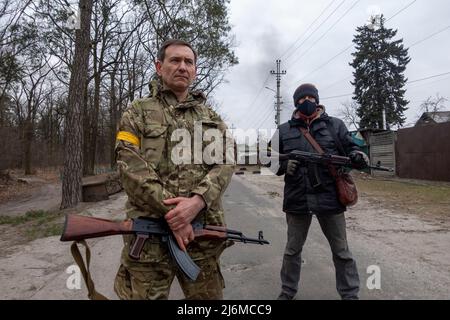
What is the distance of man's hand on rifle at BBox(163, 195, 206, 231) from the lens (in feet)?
7.55

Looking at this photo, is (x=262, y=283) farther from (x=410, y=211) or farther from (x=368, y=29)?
(x=368, y=29)

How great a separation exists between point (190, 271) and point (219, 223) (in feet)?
1.44

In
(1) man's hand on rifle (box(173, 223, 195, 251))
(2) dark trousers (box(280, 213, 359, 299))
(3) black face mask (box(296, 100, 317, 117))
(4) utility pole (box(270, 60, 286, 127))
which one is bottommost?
(2) dark trousers (box(280, 213, 359, 299))

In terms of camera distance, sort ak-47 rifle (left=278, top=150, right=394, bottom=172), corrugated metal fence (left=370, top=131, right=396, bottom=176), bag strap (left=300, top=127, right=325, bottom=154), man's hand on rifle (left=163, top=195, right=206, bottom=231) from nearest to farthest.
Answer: man's hand on rifle (left=163, top=195, right=206, bottom=231), ak-47 rifle (left=278, top=150, right=394, bottom=172), bag strap (left=300, top=127, right=325, bottom=154), corrugated metal fence (left=370, top=131, right=396, bottom=176)

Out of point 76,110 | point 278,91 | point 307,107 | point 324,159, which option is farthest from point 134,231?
point 278,91

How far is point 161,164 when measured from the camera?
2504 millimetres

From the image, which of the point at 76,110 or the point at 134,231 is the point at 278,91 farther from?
the point at 134,231

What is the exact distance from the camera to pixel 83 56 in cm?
1182

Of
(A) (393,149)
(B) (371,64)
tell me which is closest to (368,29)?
(B) (371,64)

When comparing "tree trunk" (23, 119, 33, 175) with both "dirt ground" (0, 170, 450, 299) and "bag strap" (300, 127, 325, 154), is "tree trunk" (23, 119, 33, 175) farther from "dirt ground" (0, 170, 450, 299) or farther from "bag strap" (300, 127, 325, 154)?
"bag strap" (300, 127, 325, 154)

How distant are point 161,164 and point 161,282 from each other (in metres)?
0.70

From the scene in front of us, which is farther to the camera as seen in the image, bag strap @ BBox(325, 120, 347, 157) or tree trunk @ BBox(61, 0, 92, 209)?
tree trunk @ BBox(61, 0, 92, 209)

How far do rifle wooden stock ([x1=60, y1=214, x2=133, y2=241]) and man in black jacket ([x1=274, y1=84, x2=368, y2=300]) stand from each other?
199cm

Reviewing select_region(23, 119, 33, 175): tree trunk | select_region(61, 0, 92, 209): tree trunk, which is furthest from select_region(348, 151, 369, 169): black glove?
select_region(23, 119, 33, 175): tree trunk
